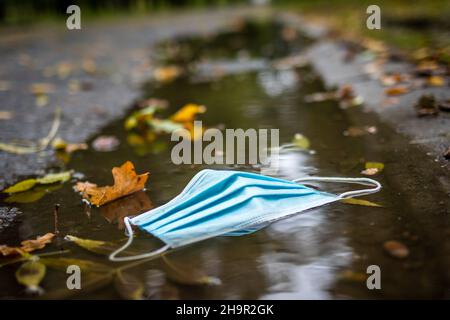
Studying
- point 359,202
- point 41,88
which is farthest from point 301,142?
point 41,88

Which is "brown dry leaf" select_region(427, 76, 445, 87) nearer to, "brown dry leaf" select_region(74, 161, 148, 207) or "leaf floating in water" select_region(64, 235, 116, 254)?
"brown dry leaf" select_region(74, 161, 148, 207)

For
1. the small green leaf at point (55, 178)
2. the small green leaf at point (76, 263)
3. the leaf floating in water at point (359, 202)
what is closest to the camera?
the small green leaf at point (76, 263)

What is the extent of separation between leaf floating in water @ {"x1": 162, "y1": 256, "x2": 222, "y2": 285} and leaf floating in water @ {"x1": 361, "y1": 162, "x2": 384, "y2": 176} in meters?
1.09

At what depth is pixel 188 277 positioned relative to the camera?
157cm

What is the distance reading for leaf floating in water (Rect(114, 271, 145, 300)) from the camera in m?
1.50

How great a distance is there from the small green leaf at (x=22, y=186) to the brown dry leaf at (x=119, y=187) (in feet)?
1.14

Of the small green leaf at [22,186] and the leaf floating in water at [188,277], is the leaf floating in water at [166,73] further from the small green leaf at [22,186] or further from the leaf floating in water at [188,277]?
the leaf floating in water at [188,277]

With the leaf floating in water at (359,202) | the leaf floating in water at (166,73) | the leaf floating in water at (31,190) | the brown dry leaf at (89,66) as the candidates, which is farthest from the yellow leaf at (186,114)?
the brown dry leaf at (89,66)

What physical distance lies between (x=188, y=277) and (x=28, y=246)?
2.18 feet

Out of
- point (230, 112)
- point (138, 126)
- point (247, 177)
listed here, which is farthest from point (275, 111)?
point (247, 177)

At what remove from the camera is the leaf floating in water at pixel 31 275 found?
1.58 m

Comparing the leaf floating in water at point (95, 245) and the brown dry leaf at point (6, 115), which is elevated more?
the brown dry leaf at point (6, 115)

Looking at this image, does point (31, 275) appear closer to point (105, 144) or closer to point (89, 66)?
point (105, 144)

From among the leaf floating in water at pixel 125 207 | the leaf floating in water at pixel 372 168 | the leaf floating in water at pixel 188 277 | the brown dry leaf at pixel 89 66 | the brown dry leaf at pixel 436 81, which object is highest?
the brown dry leaf at pixel 89 66
